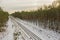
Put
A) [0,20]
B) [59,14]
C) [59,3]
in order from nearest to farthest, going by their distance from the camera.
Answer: [0,20] → [59,14] → [59,3]

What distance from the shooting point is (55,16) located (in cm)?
5819

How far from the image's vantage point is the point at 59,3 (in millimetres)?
71562

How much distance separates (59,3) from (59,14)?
16078 mm

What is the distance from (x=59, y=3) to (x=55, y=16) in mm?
15090

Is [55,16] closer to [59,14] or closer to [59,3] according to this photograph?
[59,14]

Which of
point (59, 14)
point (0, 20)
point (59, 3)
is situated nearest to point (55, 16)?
point (59, 14)

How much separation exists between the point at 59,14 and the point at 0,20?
2450 cm

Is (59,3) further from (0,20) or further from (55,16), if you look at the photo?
(0,20)

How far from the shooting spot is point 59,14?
56.6 metres

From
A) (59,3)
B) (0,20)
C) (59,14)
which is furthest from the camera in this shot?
(59,3)

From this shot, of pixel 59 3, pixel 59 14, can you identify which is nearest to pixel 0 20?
pixel 59 14

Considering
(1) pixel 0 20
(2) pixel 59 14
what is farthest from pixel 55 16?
(1) pixel 0 20

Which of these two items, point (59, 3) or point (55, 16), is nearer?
point (55, 16)

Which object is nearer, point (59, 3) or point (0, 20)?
point (0, 20)
